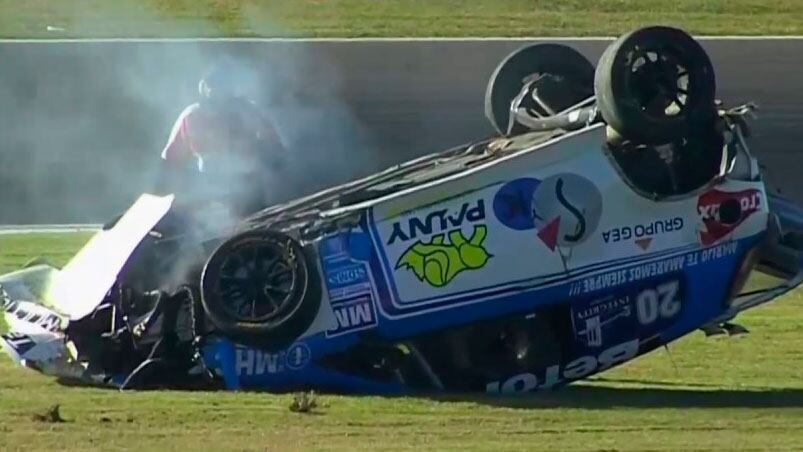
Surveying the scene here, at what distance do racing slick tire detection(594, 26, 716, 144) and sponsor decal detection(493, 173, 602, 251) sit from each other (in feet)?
1.16

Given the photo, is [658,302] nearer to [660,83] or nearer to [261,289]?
[660,83]

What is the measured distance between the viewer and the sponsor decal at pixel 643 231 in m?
9.60

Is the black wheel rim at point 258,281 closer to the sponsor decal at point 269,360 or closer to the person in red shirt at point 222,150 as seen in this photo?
the sponsor decal at point 269,360

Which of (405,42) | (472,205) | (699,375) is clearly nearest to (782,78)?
(405,42)

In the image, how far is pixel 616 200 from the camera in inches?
378

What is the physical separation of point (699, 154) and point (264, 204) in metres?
2.29

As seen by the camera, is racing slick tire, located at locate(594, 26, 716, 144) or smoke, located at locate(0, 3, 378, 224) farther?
smoke, located at locate(0, 3, 378, 224)

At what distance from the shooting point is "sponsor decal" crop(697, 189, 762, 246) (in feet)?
32.0

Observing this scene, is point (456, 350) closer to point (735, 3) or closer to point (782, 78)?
point (782, 78)

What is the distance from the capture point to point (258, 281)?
365 inches

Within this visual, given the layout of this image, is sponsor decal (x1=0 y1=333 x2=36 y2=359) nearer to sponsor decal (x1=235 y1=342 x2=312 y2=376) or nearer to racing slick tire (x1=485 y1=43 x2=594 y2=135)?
sponsor decal (x1=235 y1=342 x2=312 y2=376)

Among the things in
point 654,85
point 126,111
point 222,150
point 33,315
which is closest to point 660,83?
point 654,85

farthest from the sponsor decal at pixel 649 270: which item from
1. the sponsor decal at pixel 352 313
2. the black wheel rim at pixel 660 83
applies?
the sponsor decal at pixel 352 313

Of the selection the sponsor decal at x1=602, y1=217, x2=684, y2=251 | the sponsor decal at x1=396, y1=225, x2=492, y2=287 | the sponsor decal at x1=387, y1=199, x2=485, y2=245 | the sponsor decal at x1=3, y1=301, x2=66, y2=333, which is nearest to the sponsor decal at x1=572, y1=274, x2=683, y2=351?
the sponsor decal at x1=602, y1=217, x2=684, y2=251
